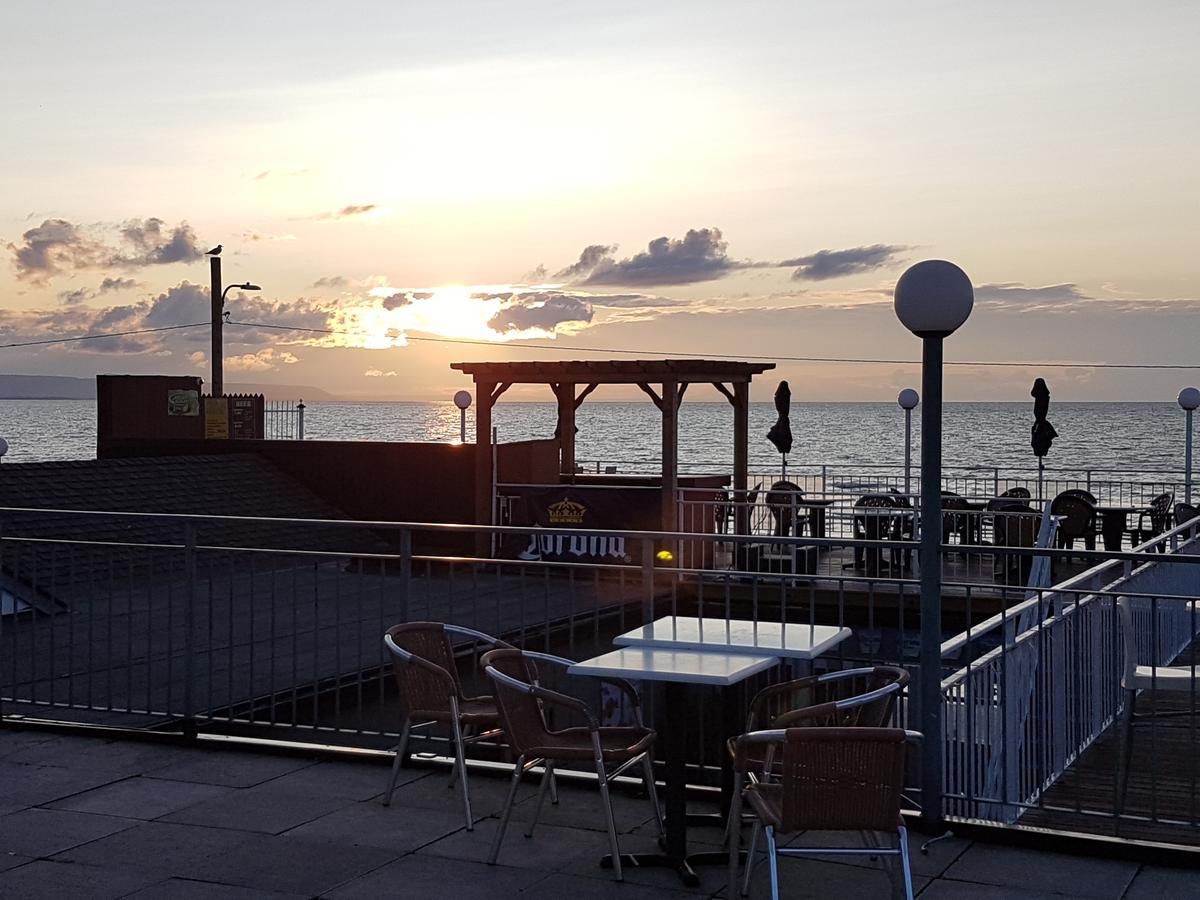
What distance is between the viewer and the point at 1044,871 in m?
5.05

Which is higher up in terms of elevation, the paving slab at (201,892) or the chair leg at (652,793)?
the chair leg at (652,793)

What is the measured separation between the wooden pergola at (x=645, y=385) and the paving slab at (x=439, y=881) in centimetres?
1246

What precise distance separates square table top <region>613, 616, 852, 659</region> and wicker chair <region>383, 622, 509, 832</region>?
27.6 inches

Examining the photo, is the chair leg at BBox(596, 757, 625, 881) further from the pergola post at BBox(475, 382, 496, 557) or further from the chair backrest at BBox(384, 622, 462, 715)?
the pergola post at BBox(475, 382, 496, 557)

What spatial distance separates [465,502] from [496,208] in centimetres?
962

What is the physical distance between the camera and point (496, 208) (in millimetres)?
28500

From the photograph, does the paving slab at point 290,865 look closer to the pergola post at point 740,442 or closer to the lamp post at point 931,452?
the lamp post at point 931,452

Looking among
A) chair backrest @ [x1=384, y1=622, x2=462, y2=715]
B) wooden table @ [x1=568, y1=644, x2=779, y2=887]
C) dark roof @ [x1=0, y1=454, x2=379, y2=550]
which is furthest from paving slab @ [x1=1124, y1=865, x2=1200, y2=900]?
dark roof @ [x1=0, y1=454, x2=379, y2=550]

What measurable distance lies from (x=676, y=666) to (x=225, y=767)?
9.13 ft

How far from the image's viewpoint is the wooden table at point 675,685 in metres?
4.86

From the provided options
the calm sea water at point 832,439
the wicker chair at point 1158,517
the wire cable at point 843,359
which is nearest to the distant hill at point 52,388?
the calm sea water at point 832,439

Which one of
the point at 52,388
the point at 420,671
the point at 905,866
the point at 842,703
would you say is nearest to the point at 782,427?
the point at 420,671

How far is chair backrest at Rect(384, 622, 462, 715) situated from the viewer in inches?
226

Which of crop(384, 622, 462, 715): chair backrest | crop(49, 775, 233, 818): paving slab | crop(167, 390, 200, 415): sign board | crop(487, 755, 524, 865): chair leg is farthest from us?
crop(167, 390, 200, 415): sign board
